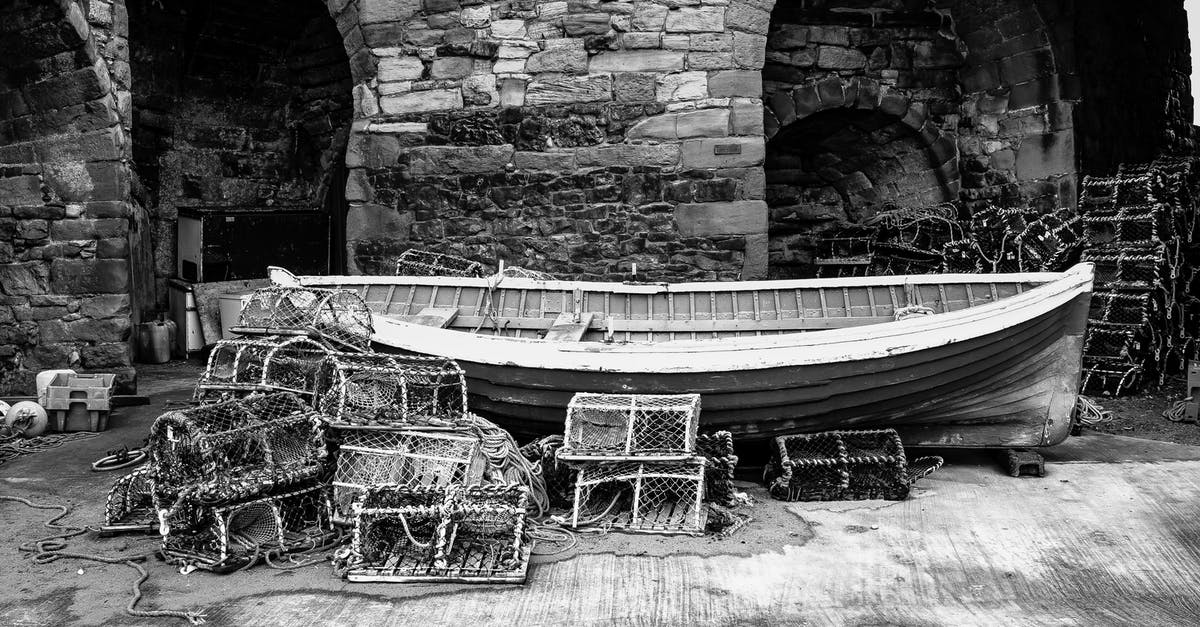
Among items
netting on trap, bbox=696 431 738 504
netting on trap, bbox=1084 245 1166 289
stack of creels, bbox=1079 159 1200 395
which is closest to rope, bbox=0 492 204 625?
netting on trap, bbox=696 431 738 504

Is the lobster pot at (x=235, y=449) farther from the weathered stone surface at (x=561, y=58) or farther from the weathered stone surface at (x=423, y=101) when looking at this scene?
the weathered stone surface at (x=561, y=58)

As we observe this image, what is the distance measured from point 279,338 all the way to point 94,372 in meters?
3.37

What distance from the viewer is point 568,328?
6707 mm

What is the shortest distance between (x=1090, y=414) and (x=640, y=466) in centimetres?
389

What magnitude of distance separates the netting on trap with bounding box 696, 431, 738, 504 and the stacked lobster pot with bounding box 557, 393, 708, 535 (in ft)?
0.36

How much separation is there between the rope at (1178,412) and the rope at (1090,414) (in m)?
0.41

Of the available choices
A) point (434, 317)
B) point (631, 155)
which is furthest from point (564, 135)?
point (434, 317)

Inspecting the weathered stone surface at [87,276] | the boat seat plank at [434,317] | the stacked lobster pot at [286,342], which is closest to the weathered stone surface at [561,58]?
the boat seat plank at [434,317]

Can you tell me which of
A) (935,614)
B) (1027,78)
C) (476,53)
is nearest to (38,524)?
(935,614)

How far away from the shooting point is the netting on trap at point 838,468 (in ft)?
18.4

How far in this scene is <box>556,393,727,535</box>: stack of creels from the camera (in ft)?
16.7

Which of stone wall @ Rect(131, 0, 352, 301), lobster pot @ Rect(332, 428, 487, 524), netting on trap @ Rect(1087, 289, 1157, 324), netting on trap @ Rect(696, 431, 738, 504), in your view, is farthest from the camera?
stone wall @ Rect(131, 0, 352, 301)

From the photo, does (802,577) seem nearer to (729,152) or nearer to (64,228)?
(729,152)

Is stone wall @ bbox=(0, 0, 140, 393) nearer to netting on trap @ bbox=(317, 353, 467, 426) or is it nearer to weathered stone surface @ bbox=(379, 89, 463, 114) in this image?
weathered stone surface @ bbox=(379, 89, 463, 114)
